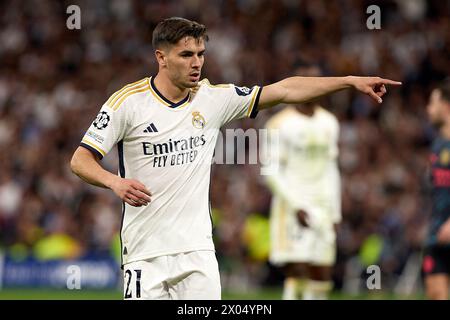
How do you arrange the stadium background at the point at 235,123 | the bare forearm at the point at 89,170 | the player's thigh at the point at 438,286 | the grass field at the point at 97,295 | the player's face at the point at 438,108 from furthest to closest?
the stadium background at the point at 235,123
the grass field at the point at 97,295
the player's face at the point at 438,108
the player's thigh at the point at 438,286
the bare forearm at the point at 89,170

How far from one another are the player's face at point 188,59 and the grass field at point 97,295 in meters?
7.32

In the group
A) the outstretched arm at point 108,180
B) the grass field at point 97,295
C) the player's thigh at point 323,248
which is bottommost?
the grass field at point 97,295

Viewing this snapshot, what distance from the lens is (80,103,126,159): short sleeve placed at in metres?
5.97

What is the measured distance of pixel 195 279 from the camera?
6031 millimetres

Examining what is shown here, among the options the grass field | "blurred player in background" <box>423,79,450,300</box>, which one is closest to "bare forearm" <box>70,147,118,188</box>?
"blurred player in background" <box>423,79,450,300</box>

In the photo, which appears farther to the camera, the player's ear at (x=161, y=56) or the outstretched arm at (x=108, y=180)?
the player's ear at (x=161, y=56)

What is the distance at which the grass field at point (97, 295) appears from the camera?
1325 cm

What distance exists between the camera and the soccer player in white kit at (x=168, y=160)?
6023 millimetres

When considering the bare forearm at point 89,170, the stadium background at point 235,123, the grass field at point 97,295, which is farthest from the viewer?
the stadium background at point 235,123

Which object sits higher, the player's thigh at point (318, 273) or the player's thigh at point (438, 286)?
the player's thigh at point (318, 273)

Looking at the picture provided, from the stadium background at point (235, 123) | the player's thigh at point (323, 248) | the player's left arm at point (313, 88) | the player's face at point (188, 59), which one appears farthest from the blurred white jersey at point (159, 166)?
the stadium background at point (235, 123)

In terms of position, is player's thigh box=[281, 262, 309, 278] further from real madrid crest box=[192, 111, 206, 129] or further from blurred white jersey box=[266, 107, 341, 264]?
real madrid crest box=[192, 111, 206, 129]

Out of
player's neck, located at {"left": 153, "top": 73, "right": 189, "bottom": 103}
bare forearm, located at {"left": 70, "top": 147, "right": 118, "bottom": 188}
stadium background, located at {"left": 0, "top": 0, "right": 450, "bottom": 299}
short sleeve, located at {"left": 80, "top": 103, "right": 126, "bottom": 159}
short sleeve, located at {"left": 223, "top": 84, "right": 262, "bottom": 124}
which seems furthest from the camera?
stadium background, located at {"left": 0, "top": 0, "right": 450, "bottom": 299}

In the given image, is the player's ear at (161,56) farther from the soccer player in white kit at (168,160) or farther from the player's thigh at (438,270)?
the player's thigh at (438,270)
